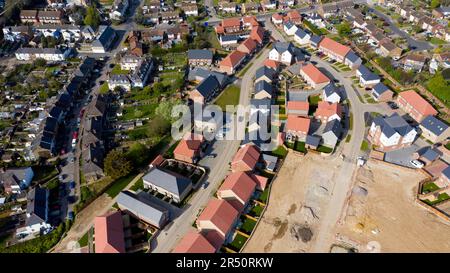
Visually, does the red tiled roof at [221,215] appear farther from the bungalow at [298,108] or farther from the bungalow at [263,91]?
the bungalow at [263,91]

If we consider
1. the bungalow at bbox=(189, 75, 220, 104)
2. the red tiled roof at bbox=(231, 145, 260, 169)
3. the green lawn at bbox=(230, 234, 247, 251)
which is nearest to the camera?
the green lawn at bbox=(230, 234, 247, 251)

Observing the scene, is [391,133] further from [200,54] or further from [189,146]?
[200,54]

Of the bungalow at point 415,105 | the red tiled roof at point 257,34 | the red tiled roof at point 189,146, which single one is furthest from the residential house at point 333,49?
the red tiled roof at point 189,146

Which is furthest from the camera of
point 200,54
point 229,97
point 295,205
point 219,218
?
point 200,54

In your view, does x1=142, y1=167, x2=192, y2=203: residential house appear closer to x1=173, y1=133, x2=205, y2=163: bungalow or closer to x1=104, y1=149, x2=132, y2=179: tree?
x1=104, y1=149, x2=132, y2=179: tree

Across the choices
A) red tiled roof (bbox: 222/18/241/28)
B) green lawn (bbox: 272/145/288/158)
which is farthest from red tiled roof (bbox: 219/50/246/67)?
green lawn (bbox: 272/145/288/158)

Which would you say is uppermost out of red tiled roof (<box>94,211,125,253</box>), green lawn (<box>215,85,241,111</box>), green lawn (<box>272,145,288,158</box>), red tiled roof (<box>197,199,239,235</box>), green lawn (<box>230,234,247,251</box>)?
green lawn (<box>215,85,241,111</box>)

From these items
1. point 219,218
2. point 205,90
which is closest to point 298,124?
point 205,90
